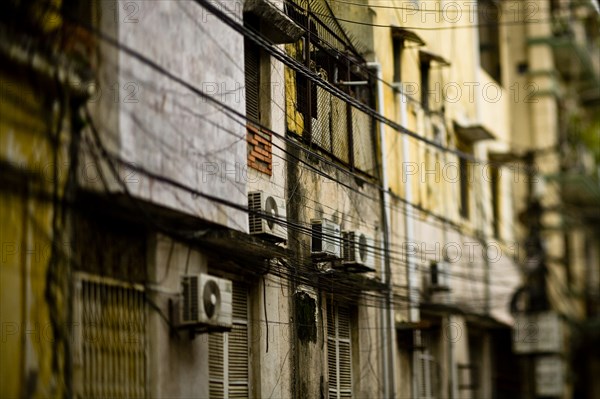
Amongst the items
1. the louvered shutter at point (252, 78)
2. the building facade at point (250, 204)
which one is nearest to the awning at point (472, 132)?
the building facade at point (250, 204)

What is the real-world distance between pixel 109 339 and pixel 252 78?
160 inches

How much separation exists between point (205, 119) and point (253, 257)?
1.55m

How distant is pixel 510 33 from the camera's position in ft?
93.5

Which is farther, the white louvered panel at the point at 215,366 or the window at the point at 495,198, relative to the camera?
the window at the point at 495,198

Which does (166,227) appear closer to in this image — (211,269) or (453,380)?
(211,269)

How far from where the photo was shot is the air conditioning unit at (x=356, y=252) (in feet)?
46.5

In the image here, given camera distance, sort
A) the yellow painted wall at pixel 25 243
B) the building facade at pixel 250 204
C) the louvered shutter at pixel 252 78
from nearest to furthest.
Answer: the yellow painted wall at pixel 25 243, the building facade at pixel 250 204, the louvered shutter at pixel 252 78

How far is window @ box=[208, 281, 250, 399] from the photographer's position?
11.9 m

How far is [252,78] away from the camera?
43.4 ft

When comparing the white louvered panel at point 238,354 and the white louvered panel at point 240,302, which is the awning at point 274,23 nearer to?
the white louvered panel at point 240,302

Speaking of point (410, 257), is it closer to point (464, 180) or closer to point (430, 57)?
point (430, 57)

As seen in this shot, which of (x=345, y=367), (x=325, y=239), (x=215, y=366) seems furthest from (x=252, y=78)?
(x=345, y=367)

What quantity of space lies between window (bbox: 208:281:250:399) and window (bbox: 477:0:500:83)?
1211cm

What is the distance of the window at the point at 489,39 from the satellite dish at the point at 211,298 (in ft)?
44.0
